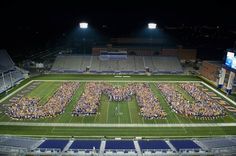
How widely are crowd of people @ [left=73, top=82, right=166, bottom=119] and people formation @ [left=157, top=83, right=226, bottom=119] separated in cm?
267

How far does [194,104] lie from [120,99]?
10593 mm

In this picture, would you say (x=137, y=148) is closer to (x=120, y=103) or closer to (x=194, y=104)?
(x=120, y=103)

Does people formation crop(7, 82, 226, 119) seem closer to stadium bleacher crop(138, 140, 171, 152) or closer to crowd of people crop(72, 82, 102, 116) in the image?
crowd of people crop(72, 82, 102, 116)

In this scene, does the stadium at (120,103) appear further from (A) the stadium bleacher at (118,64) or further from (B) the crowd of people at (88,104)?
(A) the stadium bleacher at (118,64)

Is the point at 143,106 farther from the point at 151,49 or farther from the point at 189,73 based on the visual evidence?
the point at 151,49

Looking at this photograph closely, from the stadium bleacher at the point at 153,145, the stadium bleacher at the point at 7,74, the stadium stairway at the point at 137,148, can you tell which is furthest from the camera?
the stadium bleacher at the point at 7,74

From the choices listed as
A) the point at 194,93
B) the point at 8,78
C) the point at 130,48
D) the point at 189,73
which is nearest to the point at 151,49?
the point at 130,48

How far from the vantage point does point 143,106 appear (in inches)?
1356

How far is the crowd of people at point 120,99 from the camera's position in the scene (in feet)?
107

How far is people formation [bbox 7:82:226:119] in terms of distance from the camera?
32.3 meters

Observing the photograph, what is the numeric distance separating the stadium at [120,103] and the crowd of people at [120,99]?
0.13m

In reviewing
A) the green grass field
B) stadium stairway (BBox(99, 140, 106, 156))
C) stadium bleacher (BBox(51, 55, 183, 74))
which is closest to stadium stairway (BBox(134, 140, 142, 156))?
the green grass field

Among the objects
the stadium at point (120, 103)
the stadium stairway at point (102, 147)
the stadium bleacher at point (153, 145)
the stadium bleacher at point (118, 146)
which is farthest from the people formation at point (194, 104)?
the stadium stairway at point (102, 147)

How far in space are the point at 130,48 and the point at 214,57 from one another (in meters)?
25.7
